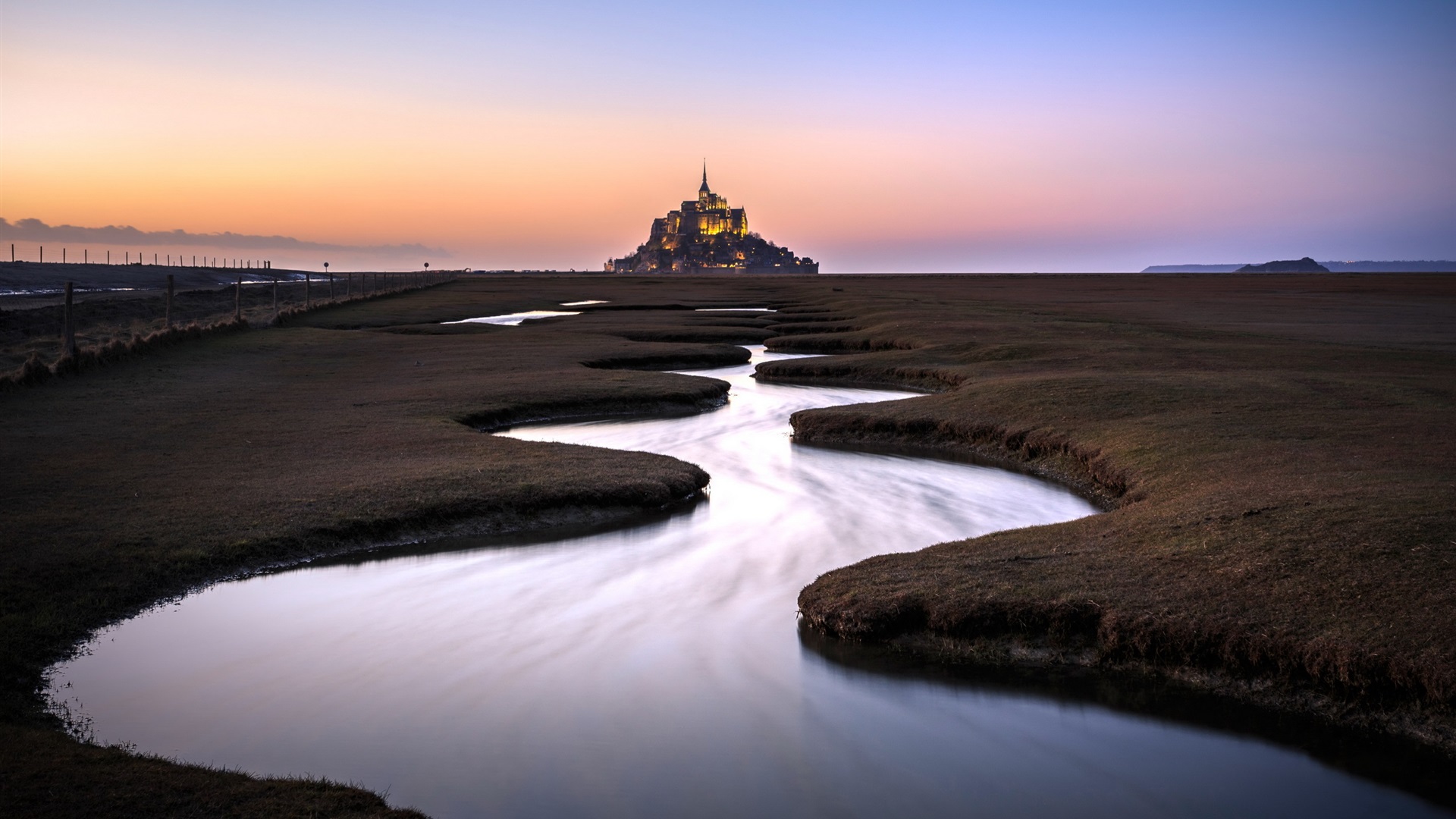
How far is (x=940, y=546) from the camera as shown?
14.4m

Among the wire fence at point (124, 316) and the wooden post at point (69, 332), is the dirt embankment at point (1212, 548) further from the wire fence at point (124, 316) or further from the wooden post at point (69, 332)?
the wire fence at point (124, 316)

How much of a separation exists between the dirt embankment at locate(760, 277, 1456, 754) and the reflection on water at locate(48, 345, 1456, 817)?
922 mm

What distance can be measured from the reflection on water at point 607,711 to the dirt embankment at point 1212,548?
0.92 m

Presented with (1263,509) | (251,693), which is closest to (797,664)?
(251,693)

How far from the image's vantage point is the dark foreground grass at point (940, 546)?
9805 millimetres

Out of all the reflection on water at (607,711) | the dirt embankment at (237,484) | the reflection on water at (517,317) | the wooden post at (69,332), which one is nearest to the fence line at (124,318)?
the wooden post at (69,332)

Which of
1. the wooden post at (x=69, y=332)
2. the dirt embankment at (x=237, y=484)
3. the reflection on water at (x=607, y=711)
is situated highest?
the wooden post at (x=69, y=332)

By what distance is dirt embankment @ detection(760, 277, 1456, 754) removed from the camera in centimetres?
989

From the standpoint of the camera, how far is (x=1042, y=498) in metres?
19.3

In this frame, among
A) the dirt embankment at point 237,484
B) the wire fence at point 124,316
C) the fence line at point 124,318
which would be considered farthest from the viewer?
the wire fence at point 124,316

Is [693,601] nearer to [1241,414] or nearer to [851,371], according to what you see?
[1241,414]

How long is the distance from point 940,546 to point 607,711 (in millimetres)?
5924

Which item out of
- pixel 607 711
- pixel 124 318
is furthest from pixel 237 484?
pixel 124 318

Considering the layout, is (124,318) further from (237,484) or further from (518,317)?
(237,484)
